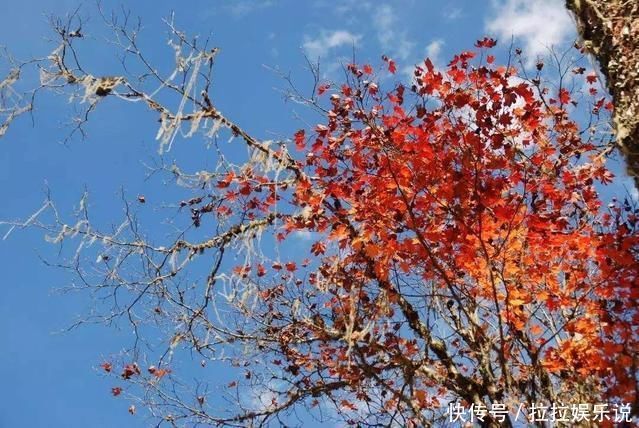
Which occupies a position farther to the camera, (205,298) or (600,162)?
(600,162)

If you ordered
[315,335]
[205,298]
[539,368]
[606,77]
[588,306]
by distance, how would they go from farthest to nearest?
[315,335]
[588,306]
[205,298]
[539,368]
[606,77]

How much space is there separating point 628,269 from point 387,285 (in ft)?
10.1

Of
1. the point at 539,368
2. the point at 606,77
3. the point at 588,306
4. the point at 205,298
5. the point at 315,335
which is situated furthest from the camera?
the point at 315,335

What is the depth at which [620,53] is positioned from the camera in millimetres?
4555

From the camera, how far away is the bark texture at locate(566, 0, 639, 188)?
4340mm

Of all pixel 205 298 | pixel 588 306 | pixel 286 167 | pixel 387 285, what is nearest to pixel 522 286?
pixel 588 306

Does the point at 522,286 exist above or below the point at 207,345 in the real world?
above

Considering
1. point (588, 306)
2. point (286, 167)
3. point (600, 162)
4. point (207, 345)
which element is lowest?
point (207, 345)

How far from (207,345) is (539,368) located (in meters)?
4.40

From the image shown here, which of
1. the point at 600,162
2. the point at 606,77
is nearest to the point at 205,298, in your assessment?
the point at 606,77

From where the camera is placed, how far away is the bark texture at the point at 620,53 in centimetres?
434

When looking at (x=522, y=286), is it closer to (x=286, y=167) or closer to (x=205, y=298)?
(x=286, y=167)

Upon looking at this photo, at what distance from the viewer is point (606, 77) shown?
468cm

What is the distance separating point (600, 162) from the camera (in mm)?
7719
